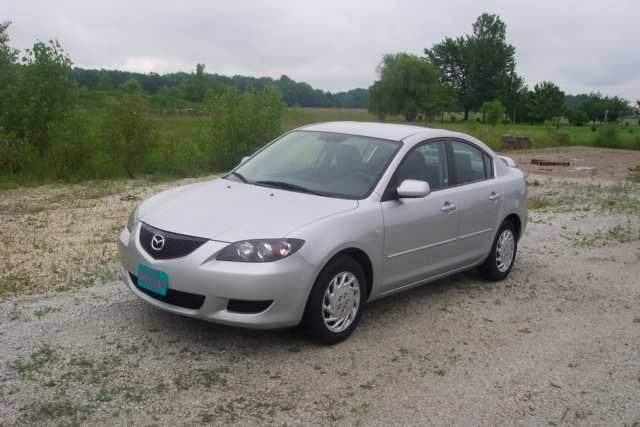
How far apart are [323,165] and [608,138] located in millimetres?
30142

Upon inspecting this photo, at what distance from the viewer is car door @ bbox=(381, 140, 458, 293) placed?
18.5 feet

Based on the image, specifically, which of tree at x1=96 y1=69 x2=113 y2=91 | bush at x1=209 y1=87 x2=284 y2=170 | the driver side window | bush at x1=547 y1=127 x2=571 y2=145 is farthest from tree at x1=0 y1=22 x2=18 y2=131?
tree at x1=96 y1=69 x2=113 y2=91

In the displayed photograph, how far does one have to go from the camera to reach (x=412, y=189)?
217 inches

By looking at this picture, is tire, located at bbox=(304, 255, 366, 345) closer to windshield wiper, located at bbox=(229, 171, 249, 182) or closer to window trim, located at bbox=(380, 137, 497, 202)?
window trim, located at bbox=(380, 137, 497, 202)

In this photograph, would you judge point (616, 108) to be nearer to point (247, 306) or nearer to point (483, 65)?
point (483, 65)

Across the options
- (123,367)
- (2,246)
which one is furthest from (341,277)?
(2,246)

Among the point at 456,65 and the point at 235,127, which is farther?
the point at 456,65

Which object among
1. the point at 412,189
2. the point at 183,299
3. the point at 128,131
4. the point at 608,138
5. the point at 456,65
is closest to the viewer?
the point at 183,299

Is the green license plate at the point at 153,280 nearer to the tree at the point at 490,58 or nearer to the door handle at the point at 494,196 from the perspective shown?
the door handle at the point at 494,196

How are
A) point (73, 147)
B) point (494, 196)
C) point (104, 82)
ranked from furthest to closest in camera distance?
point (104, 82) → point (73, 147) → point (494, 196)

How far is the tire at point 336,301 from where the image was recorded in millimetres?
4973

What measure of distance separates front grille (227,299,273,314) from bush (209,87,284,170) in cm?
1388

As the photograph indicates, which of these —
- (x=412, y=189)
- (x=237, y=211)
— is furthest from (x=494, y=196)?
(x=237, y=211)

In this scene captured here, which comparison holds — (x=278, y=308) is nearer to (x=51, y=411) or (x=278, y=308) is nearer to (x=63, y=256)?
(x=51, y=411)
